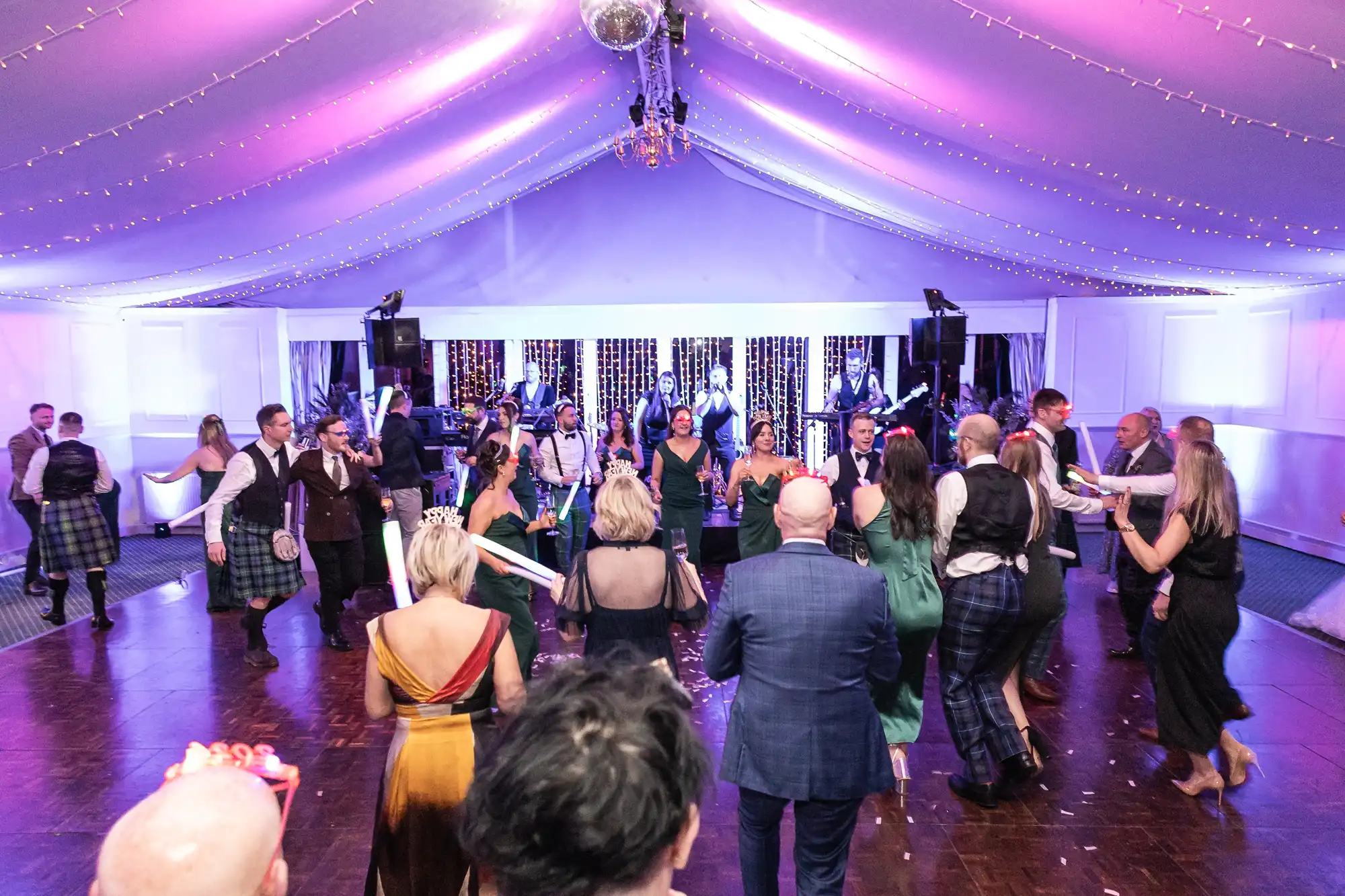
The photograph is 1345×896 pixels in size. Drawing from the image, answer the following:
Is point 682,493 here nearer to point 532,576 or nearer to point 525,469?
point 525,469

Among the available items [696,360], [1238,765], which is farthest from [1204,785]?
[696,360]

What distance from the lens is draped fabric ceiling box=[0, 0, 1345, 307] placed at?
3.39 m

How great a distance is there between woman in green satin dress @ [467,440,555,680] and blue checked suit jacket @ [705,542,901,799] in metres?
1.85

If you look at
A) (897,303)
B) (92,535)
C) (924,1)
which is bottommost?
(92,535)

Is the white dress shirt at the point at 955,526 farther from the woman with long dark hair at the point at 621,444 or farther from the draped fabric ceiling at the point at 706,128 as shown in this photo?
the woman with long dark hair at the point at 621,444

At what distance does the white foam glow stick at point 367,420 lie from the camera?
10.7 metres

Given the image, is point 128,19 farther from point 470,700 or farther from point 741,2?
point 741,2

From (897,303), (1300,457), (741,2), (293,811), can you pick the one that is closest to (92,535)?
(293,811)

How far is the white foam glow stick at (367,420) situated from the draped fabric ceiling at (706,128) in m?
1.65

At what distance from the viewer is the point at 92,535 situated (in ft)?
19.6

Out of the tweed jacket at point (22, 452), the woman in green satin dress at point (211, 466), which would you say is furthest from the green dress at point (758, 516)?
the tweed jacket at point (22, 452)

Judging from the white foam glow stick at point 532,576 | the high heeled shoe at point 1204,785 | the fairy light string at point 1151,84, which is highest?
the fairy light string at point 1151,84

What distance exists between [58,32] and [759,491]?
4.11m

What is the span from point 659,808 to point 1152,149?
4676 millimetres
